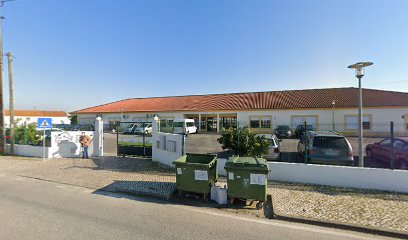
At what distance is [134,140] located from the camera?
463 inches

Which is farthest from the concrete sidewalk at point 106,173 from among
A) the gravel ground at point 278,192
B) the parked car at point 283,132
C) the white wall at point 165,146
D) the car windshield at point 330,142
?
the parked car at point 283,132

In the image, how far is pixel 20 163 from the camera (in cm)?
1073

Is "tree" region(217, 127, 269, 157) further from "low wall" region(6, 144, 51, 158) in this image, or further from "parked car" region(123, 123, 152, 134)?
"low wall" region(6, 144, 51, 158)

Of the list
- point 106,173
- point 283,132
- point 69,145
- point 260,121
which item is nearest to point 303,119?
point 260,121

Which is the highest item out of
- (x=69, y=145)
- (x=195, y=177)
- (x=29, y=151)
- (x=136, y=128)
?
(x=136, y=128)

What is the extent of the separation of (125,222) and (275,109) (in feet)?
78.4

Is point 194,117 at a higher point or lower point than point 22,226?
higher

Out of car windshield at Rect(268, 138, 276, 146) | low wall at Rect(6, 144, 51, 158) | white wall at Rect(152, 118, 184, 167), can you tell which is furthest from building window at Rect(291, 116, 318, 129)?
low wall at Rect(6, 144, 51, 158)

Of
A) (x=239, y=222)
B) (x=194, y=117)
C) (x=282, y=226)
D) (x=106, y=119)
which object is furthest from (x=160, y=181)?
(x=106, y=119)

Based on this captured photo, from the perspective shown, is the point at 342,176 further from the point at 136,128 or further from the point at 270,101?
the point at 270,101

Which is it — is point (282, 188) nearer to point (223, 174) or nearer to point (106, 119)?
point (223, 174)

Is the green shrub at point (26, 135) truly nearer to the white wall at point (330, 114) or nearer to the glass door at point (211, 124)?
the white wall at point (330, 114)

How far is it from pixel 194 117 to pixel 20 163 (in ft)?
70.7

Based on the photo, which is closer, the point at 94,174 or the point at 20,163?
the point at 94,174
